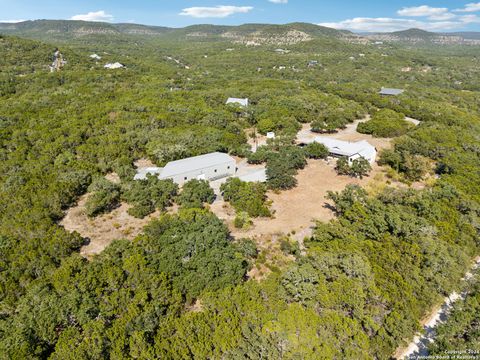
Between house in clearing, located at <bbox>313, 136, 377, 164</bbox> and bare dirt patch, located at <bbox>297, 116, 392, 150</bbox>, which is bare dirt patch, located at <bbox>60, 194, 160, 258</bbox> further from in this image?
bare dirt patch, located at <bbox>297, 116, 392, 150</bbox>

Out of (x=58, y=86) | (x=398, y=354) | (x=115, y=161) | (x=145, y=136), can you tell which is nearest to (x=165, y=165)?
(x=115, y=161)

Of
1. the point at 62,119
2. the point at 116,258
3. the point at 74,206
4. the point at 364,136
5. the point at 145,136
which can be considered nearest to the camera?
the point at 116,258

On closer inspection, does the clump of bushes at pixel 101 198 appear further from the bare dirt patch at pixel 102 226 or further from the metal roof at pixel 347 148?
the metal roof at pixel 347 148

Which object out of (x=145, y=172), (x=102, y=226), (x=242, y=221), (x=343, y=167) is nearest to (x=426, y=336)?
(x=242, y=221)

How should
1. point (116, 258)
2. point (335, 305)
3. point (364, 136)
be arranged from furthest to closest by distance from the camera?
point (364, 136)
point (116, 258)
point (335, 305)

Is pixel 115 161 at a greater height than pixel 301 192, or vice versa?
pixel 115 161

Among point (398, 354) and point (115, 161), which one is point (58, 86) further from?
point (398, 354)

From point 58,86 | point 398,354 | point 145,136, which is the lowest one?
point 398,354
